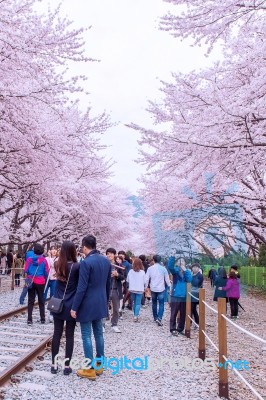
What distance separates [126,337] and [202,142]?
162 inches

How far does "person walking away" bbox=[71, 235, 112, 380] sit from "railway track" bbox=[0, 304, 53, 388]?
0.83m

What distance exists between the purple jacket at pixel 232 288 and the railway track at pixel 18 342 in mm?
5479

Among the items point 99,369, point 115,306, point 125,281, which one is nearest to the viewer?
point 99,369

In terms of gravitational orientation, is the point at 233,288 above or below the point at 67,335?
above

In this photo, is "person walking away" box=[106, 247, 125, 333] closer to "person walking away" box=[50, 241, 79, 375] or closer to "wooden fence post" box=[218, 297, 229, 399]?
"person walking away" box=[50, 241, 79, 375]

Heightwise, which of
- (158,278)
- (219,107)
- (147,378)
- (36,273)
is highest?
(219,107)

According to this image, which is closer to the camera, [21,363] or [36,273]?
[21,363]

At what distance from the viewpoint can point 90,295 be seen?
5.42 metres

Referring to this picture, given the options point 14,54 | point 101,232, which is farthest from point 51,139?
point 101,232

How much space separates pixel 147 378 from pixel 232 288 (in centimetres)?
756

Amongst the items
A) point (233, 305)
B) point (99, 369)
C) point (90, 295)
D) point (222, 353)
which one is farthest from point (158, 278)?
point (222, 353)

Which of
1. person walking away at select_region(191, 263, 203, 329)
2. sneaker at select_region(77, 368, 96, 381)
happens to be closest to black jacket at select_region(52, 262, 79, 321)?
sneaker at select_region(77, 368, 96, 381)

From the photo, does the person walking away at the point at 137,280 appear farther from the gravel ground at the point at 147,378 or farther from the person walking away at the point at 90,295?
the person walking away at the point at 90,295

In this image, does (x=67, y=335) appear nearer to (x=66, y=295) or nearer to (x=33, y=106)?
(x=66, y=295)
